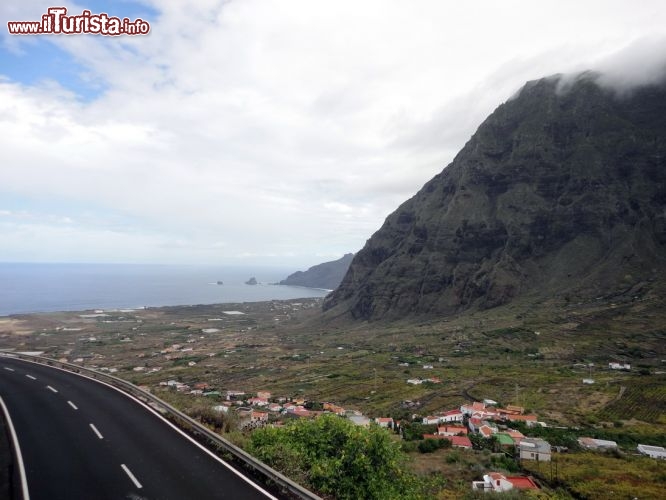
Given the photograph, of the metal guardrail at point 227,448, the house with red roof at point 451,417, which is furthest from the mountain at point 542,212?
the metal guardrail at point 227,448

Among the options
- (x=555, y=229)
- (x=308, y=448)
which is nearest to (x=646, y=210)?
(x=555, y=229)

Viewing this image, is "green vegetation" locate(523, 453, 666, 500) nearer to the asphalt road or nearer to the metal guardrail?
the metal guardrail

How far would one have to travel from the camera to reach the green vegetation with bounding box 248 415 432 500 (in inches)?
495

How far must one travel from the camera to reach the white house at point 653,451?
38.2 meters

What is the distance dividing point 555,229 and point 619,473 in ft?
415

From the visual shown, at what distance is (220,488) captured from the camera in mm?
12234

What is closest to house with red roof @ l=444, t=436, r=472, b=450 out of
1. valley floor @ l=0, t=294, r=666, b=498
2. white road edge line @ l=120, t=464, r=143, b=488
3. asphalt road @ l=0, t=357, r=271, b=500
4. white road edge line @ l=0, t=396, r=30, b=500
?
valley floor @ l=0, t=294, r=666, b=498

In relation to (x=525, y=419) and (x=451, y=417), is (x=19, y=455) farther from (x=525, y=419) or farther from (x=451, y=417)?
(x=525, y=419)

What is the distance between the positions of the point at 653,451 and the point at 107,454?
4600cm

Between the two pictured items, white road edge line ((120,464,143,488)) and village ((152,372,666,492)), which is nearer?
white road edge line ((120,464,143,488))

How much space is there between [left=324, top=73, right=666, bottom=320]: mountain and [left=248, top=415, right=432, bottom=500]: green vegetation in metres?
122

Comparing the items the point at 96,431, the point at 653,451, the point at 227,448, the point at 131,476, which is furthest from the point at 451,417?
the point at 131,476

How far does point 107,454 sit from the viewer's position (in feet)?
48.3

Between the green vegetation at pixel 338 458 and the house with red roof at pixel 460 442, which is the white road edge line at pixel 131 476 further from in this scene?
the house with red roof at pixel 460 442
